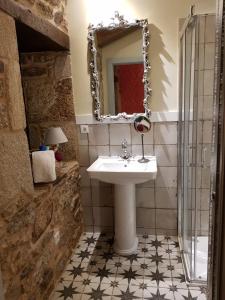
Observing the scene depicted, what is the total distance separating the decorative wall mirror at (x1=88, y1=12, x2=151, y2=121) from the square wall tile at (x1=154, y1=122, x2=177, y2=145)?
0.58ft

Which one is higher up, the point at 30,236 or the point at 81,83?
the point at 81,83

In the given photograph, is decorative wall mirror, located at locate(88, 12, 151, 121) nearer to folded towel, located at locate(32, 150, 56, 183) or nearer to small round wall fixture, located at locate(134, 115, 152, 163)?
small round wall fixture, located at locate(134, 115, 152, 163)

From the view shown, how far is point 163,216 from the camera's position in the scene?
2559 mm

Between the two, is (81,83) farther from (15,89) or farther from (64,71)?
(15,89)

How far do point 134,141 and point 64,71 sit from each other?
92 centimetres

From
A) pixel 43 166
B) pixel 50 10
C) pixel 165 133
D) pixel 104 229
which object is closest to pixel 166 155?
pixel 165 133

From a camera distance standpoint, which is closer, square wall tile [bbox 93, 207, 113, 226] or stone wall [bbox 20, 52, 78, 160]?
stone wall [bbox 20, 52, 78, 160]

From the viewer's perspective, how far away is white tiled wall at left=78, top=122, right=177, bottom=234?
7.84ft

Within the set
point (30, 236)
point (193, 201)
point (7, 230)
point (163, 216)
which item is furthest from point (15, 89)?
point (163, 216)

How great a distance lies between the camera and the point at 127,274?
2.08 m

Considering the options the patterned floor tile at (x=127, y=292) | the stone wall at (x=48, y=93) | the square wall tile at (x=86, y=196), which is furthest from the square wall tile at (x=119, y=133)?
the patterned floor tile at (x=127, y=292)

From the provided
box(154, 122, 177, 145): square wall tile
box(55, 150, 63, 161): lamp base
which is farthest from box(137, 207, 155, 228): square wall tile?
box(55, 150, 63, 161): lamp base

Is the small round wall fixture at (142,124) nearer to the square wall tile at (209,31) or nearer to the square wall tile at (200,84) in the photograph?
the square wall tile at (200,84)

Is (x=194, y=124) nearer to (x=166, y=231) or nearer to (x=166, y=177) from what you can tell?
(x=166, y=177)
